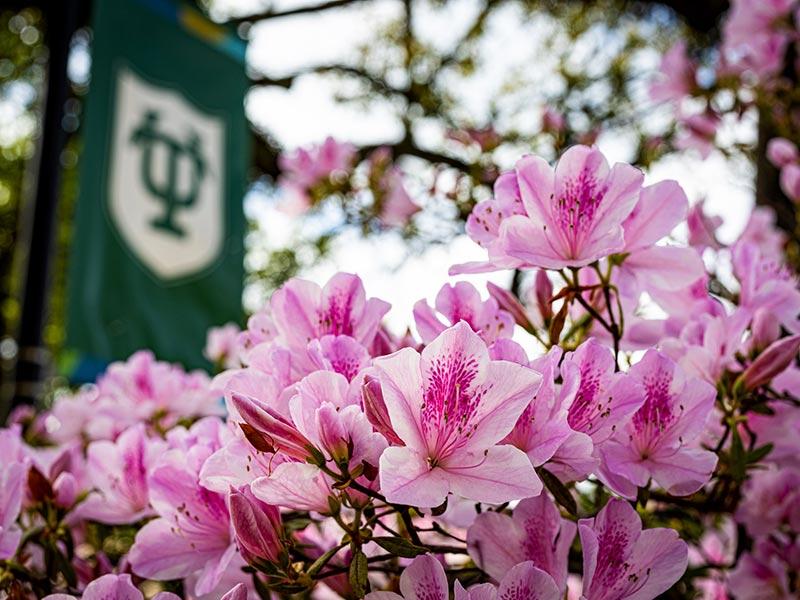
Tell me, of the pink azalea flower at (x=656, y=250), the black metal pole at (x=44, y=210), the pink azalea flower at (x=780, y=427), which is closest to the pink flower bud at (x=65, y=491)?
the pink azalea flower at (x=656, y=250)

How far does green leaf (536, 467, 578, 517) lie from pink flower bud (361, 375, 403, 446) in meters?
0.11

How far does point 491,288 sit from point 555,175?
0.11 meters

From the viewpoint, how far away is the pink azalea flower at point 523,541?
21.5 inches

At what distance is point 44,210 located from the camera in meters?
2.49

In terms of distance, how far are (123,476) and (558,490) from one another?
1.21 feet

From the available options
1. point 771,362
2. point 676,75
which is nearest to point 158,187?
point 676,75

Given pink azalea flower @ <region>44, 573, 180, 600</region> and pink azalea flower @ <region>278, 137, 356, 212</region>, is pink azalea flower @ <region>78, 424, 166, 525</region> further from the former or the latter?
pink azalea flower @ <region>278, 137, 356, 212</region>

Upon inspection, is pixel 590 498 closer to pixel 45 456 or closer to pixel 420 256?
pixel 45 456

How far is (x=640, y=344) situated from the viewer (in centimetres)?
74

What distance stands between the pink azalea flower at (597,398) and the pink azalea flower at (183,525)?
0.24m

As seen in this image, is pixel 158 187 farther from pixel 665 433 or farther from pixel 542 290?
pixel 665 433

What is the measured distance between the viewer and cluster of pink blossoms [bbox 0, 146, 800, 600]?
0.50 meters

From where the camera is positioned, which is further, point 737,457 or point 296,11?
point 296,11

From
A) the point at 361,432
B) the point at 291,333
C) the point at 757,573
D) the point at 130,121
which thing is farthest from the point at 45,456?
the point at 130,121
